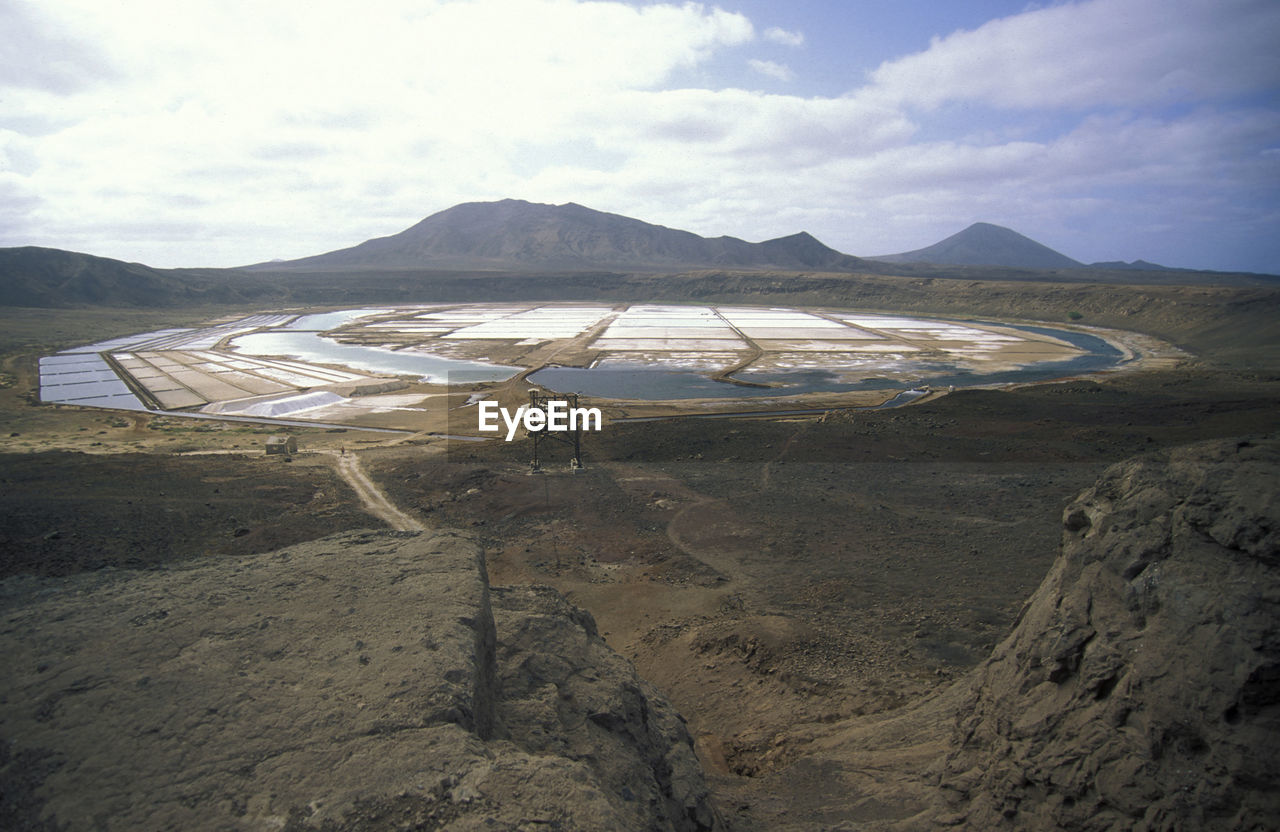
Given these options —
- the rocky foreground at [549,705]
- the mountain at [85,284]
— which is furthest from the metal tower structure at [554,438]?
the mountain at [85,284]

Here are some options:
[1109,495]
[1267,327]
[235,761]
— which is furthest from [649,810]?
[1267,327]

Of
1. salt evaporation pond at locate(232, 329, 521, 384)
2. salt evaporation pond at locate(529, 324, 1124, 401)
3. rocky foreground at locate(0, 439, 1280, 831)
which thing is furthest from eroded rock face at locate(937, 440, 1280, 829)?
salt evaporation pond at locate(232, 329, 521, 384)

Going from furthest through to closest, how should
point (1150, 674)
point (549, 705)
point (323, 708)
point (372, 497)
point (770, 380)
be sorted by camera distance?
point (770, 380), point (372, 497), point (549, 705), point (1150, 674), point (323, 708)

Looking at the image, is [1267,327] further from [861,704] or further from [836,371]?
[861,704]

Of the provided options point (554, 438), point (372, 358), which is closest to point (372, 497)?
point (554, 438)

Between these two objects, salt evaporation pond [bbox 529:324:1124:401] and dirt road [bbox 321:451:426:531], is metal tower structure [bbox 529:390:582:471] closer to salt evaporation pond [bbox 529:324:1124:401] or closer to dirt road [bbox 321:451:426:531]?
dirt road [bbox 321:451:426:531]

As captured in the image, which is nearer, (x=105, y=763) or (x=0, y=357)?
(x=105, y=763)

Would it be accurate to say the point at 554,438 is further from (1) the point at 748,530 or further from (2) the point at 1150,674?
(2) the point at 1150,674
